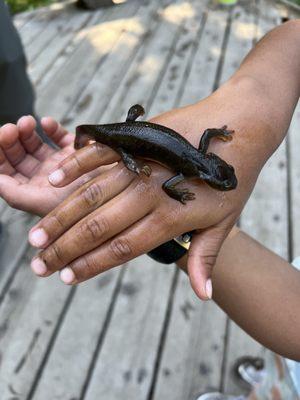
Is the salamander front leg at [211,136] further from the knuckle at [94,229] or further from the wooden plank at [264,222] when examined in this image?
the wooden plank at [264,222]

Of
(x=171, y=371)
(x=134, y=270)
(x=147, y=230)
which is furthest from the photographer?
(x=134, y=270)

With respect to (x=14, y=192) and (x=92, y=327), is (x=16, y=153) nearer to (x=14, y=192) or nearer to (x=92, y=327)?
(x=14, y=192)

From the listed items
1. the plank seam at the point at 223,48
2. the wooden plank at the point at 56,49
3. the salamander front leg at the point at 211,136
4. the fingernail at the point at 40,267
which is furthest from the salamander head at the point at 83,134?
the wooden plank at the point at 56,49

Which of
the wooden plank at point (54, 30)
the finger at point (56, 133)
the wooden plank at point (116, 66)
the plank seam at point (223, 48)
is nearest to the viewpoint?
the finger at point (56, 133)

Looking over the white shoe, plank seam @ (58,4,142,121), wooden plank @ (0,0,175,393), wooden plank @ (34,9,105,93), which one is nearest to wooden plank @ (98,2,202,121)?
plank seam @ (58,4,142,121)

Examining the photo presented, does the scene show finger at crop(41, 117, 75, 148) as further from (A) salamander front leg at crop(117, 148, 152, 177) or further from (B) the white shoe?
(B) the white shoe

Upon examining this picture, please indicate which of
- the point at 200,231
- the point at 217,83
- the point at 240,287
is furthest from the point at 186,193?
the point at 217,83

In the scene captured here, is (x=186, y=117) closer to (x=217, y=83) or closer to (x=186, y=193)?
(x=186, y=193)

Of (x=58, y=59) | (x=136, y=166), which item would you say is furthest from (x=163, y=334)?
(x=58, y=59)
